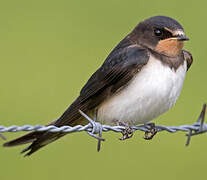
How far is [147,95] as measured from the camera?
16.3ft

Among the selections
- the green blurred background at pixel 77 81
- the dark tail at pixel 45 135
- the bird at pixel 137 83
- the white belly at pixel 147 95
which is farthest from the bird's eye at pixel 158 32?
the green blurred background at pixel 77 81

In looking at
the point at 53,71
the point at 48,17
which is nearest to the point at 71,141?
the point at 53,71

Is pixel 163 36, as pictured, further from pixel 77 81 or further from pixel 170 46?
pixel 77 81

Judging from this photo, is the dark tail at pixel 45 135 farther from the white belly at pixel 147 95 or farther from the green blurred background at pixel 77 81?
the green blurred background at pixel 77 81

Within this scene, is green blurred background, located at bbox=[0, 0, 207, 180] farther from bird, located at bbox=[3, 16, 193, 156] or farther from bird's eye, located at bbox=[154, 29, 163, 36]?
bird's eye, located at bbox=[154, 29, 163, 36]

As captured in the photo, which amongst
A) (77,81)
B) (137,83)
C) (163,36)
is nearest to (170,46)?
(163,36)

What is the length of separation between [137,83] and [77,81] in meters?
2.57

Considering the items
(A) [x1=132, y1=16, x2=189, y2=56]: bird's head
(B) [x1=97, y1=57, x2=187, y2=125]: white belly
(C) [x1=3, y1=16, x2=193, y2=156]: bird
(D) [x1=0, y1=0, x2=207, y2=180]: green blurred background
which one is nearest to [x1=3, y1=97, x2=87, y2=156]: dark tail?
(C) [x1=3, y1=16, x2=193, y2=156]: bird

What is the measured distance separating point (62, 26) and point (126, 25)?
2.54 feet

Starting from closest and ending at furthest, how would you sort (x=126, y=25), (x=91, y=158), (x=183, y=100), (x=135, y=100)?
(x=135, y=100)
(x=91, y=158)
(x=183, y=100)
(x=126, y=25)

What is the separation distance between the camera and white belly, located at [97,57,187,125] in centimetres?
497

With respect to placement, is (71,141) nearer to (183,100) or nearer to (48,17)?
(183,100)

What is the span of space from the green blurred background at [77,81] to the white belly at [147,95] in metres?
1.40

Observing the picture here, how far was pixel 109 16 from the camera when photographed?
27.8 ft
